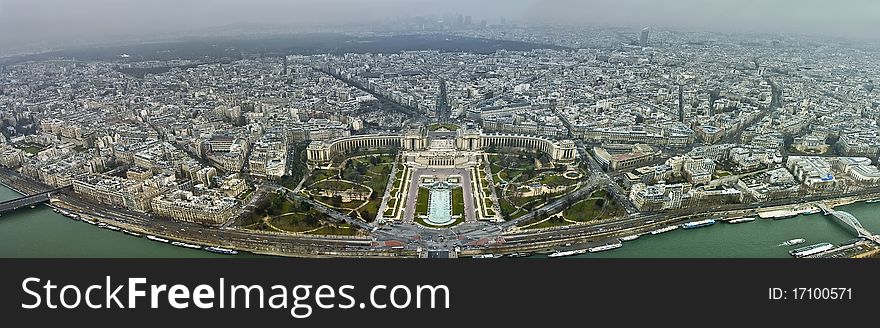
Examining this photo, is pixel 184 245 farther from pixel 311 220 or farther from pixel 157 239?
pixel 311 220

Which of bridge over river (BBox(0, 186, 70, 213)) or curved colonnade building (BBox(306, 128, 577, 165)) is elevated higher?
curved colonnade building (BBox(306, 128, 577, 165))

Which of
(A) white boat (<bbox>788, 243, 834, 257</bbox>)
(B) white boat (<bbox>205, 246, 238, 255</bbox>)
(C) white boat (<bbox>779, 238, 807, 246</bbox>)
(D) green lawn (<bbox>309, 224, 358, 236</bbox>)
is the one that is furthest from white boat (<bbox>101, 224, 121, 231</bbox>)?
(C) white boat (<bbox>779, 238, 807, 246</bbox>)

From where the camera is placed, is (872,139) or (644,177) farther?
(872,139)

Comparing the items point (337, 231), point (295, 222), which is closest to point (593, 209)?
point (337, 231)

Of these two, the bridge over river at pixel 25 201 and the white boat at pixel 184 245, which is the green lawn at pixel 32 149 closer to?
the bridge over river at pixel 25 201

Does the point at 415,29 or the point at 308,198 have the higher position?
the point at 415,29

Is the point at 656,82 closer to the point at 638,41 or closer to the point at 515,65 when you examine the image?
the point at 515,65

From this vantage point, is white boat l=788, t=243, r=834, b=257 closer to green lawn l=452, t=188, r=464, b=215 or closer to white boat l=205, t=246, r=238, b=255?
green lawn l=452, t=188, r=464, b=215

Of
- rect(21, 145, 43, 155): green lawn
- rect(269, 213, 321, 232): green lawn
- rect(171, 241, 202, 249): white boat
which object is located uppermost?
rect(21, 145, 43, 155): green lawn

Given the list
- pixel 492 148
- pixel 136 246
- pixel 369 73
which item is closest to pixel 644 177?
pixel 492 148
